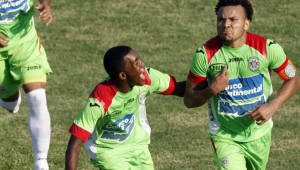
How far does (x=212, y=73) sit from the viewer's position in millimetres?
8266

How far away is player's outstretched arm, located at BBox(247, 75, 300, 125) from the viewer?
8023 millimetres

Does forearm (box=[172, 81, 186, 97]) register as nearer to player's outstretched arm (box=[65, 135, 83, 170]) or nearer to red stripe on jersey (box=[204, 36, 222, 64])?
red stripe on jersey (box=[204, 36, 222, 64])

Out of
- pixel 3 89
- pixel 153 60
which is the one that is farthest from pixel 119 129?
pixel 153 60

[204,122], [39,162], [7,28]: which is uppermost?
[7,28]

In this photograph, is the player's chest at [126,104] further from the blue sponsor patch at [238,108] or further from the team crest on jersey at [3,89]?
the team crest on jersey at [3,89]

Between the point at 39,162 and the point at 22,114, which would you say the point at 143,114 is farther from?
the point at 22,114

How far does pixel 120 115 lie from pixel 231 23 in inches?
61.5

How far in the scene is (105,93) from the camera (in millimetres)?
7969

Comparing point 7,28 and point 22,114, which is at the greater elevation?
point 7,28

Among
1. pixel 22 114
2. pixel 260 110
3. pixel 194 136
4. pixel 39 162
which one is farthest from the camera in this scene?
pixel 22 114

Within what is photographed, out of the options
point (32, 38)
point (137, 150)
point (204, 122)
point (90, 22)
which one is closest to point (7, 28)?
point (32, 38)

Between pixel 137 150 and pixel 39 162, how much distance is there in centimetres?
146

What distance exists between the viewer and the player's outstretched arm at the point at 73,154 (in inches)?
294

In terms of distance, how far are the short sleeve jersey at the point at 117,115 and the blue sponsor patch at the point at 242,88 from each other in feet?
2.17
